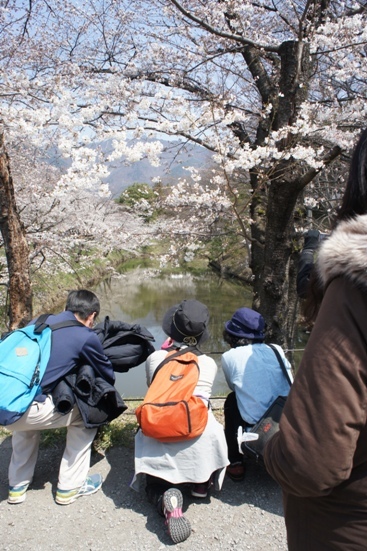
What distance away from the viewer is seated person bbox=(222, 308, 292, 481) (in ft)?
8.01

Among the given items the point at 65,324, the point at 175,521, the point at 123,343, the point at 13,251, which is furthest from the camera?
the point at 13,251

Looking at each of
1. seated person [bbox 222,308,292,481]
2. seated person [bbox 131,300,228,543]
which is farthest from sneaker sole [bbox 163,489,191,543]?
seated person [bbox 222,308,292,481]

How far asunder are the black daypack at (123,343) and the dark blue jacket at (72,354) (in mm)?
235

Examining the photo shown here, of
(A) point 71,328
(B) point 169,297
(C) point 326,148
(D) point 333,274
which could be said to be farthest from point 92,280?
(D) point 333,274

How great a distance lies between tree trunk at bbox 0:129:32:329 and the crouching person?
4.59ft

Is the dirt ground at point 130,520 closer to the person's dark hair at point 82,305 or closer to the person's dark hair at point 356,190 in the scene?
the person's dark hair at point 82,305

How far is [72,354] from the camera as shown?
95.5 inches

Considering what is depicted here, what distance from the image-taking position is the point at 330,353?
2.76 feet

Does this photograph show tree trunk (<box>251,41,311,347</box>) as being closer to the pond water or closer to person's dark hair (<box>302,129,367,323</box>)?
person's dark hair (<box>302,129,367,323</box>)

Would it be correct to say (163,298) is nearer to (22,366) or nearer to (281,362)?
(281,362)

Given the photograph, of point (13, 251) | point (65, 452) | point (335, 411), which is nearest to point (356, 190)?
point (335, 411)

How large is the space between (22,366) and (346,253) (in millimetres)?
1966

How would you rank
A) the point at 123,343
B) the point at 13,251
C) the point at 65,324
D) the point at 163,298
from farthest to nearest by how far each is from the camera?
the point at 163,298 → the point at 13,251 → the point at 123,343 → the point at 65,324

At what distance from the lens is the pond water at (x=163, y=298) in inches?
450
